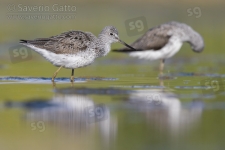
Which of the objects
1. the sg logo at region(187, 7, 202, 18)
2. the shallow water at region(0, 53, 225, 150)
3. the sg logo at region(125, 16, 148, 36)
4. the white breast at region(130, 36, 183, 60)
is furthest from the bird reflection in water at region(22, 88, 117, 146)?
the sg logo at region(187, 7, 202, 18)

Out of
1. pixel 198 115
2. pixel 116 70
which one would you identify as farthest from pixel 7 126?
pixel 116 70

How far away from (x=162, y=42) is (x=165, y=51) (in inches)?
10.9

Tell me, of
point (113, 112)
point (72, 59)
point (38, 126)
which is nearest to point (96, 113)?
point (113, 112)

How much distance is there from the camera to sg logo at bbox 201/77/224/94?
39.5 ft

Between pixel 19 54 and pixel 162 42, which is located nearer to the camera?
pixel 162 42

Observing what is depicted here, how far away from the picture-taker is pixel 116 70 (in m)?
15.9

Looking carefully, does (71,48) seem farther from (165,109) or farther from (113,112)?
(165,109)

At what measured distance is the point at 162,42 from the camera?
15648mm

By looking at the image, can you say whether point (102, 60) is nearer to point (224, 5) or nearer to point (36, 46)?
point (36, 46)

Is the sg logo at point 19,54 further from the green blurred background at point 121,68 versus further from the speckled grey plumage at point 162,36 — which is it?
the speckled grey plumage at point 162,36

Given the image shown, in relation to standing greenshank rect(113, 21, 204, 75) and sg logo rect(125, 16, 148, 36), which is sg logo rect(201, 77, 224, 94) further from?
sg logo rect(125, 16, 148, 36)

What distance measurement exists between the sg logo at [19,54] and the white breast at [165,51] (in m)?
4.35

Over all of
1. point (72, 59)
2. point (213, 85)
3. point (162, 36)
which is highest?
point (162, 36)

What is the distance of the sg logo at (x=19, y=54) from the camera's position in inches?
725
